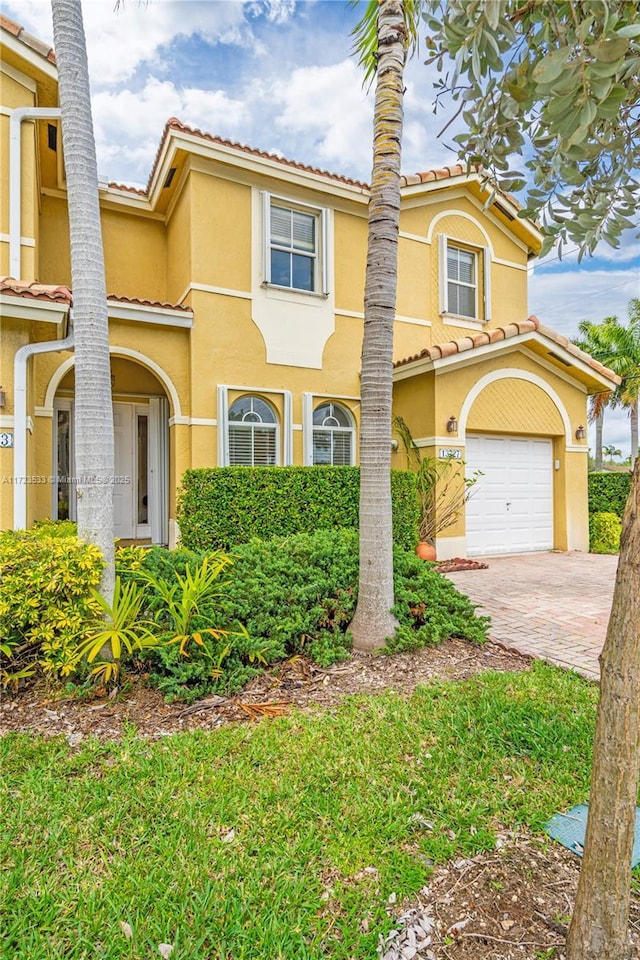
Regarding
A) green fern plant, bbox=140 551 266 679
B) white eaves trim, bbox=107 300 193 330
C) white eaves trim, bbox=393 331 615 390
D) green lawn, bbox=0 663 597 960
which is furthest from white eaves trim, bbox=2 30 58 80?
green lawn, bbox=0 663 597 960

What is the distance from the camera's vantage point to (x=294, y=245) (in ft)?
35.1

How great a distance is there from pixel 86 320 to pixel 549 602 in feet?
22.7

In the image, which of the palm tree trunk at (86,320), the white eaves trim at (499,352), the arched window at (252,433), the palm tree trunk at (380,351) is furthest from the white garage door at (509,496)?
the palm tree trunk at (86,320)

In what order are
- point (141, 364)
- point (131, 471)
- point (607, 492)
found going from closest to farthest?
1. point (141, 364)
2. point (131, 471)
3. point (607, 492)

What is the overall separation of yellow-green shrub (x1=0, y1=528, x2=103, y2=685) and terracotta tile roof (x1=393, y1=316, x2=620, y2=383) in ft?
25.7

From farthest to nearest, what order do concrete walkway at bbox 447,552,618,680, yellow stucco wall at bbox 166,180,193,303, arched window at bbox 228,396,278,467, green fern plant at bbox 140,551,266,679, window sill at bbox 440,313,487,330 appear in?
window sill at bbox 440,313,487,330 → arched window at bbox 228,396,278,467 → yellow stucco wall at bbox 166,180,193,303 → concrete walkway at bbox 447,552,618,680 → green fern plant at bbox 140,551,266,679

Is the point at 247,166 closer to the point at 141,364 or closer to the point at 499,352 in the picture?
the point at 141,364

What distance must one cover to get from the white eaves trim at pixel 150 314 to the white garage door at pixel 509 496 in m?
6.53

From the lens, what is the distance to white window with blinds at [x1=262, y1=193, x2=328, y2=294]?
1035 cm

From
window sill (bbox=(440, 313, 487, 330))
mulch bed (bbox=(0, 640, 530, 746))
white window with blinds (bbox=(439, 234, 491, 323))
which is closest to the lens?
mulch bed (bbox=(0, 640, 530, 746))

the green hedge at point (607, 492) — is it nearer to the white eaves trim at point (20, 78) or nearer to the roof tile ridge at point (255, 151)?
the roof tile ridge at point (255, 151)

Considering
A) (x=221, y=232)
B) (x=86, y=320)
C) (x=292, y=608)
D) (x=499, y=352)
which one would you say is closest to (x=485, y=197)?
(x=499, y=352)

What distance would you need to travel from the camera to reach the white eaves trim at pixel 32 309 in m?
6.24

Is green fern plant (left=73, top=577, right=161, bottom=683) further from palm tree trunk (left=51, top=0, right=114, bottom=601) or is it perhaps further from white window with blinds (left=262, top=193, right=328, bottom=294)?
white window with blinds (left=262, top=193, right=328, bottom=294)
